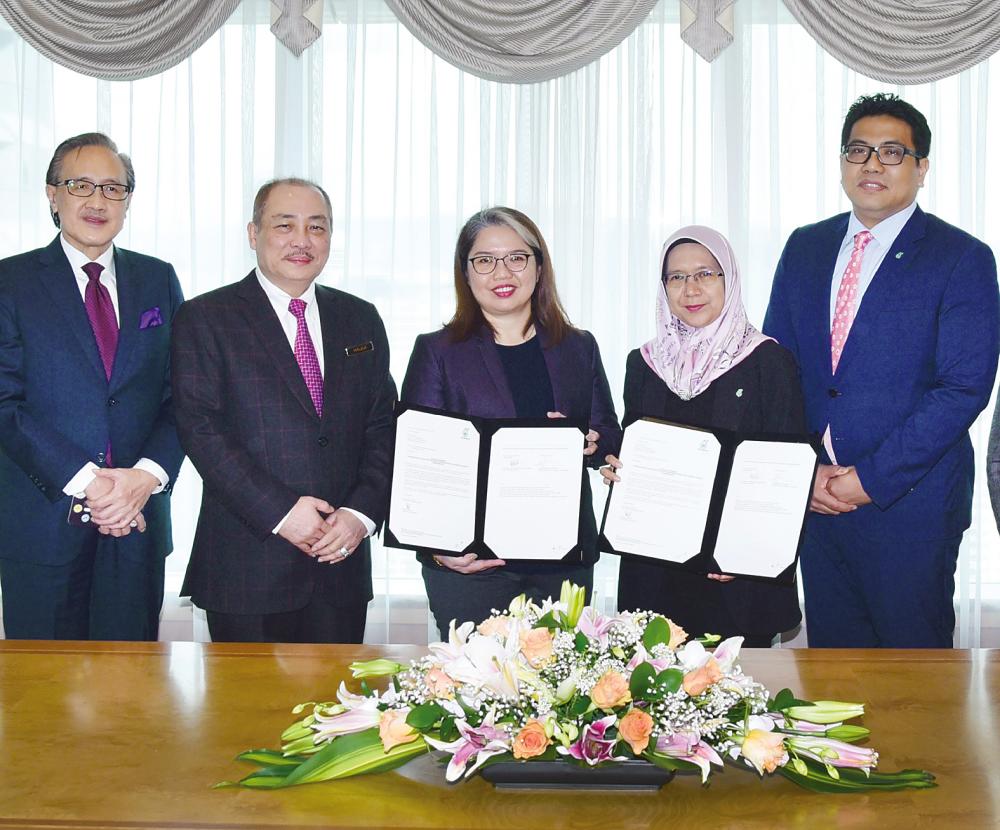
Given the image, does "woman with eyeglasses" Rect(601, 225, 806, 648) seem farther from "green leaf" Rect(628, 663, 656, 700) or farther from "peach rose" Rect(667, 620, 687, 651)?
"green leaf" Rect(628, 663, 656, 700)

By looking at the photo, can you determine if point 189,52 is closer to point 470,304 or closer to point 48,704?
point 470,304

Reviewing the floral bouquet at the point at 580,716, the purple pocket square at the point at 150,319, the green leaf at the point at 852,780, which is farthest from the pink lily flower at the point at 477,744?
the purple pocket square at the point at 150,319

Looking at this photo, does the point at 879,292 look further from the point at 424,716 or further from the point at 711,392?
the point at 424,716

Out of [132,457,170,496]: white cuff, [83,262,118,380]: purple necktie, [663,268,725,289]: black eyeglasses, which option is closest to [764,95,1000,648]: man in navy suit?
[663,268,725,289]: black eyeglasses

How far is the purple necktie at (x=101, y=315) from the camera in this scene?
10.5 ft

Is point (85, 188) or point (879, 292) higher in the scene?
point (85, 188)

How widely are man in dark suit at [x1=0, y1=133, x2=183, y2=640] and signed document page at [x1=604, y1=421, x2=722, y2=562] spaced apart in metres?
1.34

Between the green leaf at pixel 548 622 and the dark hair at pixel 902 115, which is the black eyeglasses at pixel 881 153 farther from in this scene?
the green leaf at pixel 548 622

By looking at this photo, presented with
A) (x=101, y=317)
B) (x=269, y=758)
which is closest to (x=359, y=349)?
(x=101, y=317)

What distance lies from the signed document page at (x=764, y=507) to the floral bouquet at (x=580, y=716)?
35.6 inches

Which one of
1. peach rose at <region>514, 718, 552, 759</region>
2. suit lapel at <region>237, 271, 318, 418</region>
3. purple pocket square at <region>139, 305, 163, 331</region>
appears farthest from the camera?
purple pocket square at <region>139, 305, 163, 331</region>

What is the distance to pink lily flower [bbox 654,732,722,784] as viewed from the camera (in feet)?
5.19

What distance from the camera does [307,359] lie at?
307 centimetres

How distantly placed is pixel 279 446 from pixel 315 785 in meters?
1.42
